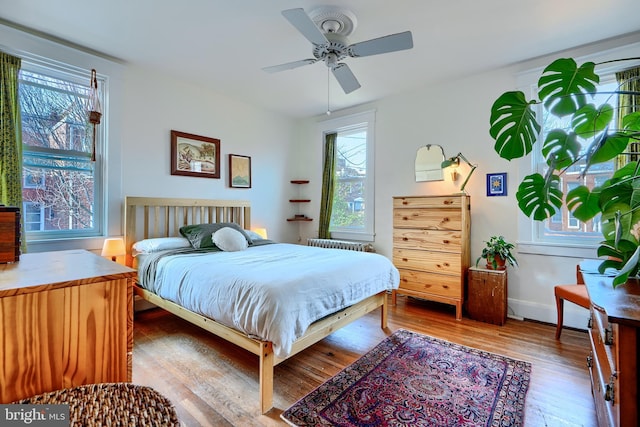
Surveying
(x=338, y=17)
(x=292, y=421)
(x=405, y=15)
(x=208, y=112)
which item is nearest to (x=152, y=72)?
(x=208, y=112)

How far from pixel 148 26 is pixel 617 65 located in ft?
13.8

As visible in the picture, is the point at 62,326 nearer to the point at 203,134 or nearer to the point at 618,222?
the point at 618,222

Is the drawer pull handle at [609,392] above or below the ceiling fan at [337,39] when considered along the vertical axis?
below

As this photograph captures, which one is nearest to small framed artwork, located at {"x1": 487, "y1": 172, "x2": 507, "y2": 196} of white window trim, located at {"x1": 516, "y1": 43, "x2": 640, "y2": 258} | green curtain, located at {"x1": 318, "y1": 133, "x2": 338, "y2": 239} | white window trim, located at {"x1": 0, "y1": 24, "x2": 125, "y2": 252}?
white window trim, located at {"x1": 516, "y1": 43, "x2": 640, "y2": 258}

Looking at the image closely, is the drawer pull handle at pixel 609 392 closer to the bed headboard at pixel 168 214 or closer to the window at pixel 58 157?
the bed headboard at pixel 168 214

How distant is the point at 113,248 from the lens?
282 centimetres

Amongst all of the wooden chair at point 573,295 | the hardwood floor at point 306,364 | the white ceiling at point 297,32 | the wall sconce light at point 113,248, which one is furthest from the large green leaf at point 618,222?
the wall sconce light at point 113,248

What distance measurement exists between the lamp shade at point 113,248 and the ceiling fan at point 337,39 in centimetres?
219

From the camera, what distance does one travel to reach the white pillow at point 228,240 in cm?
312

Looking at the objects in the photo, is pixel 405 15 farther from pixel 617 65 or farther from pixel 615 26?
pixel 617 65

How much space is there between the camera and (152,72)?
3.36 m

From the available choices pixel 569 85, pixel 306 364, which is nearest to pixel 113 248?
pixel 306 364

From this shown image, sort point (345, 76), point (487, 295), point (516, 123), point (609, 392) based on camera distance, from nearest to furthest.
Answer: point (609, 392) → point (516, 123) → point (345, 76) → point (487, 295)

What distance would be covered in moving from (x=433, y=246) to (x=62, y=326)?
3.19 meters
